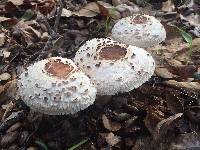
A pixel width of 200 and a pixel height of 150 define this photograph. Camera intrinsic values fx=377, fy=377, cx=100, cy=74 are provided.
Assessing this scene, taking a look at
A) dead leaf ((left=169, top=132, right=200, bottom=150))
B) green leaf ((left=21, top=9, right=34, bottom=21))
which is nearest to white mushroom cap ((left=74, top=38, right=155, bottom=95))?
dead leaf ((left=169, top=132, right=200, bottom=150))

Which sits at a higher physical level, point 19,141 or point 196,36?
point 196,36

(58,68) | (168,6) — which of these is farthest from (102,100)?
(168,6)

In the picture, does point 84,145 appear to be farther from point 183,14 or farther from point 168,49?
point 183,14

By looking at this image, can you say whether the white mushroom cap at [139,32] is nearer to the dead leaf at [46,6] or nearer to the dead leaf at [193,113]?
the dead leaf at [193,113]

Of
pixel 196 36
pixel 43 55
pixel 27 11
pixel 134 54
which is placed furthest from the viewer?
pixel 27 11

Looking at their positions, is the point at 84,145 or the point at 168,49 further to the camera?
the point at 168,49

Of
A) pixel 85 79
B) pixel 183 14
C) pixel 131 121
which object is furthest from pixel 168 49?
pixel 85 79

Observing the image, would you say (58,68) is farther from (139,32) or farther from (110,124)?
(139,32)
